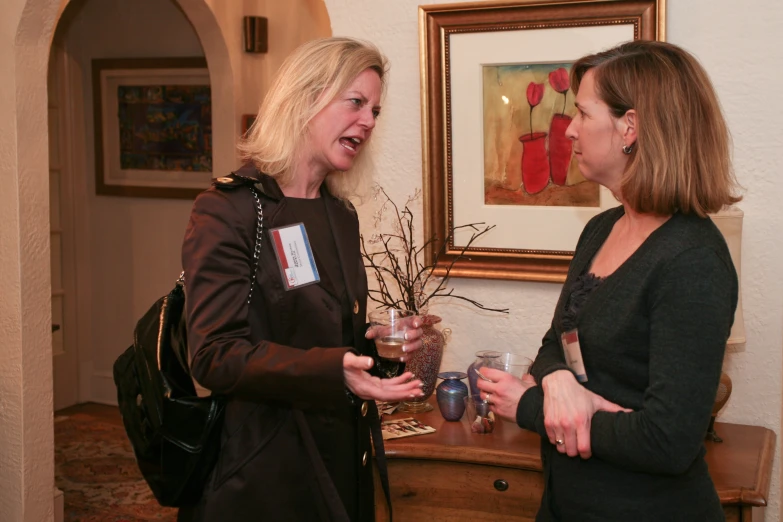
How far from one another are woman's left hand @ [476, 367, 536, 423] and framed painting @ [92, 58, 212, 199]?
399cm

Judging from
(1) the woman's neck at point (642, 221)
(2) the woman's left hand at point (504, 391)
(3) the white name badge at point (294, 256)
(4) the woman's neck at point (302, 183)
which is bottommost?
(2) the woman's left hand at point (504, 391)

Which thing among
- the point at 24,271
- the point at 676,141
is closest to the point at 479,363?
the point at 676,141

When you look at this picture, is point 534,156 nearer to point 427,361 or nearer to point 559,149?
point 559,149

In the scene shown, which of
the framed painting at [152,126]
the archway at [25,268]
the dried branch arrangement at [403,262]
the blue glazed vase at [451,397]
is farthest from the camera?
the framed painting at [152,126]

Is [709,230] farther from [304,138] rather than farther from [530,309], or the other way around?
[530,309]

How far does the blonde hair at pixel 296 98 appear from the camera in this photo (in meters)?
1.90

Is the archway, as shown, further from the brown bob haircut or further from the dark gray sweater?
the brown bob haircut

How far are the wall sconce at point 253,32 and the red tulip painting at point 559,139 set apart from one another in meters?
2.60

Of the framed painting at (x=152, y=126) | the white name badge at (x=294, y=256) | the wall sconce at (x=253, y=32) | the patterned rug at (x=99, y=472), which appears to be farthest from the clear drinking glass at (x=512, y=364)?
the framed painting at (x=152, y=126)

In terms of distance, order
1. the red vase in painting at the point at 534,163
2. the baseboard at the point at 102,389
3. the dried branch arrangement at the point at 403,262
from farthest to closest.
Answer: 1. the baseboard at the point at 102,389
2. the dried branch arrangement at the point at 403,262
3. the red vase in painting at the point at 534,163

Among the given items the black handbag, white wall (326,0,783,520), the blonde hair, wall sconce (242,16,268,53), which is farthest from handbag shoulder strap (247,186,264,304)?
wall sconce (242,16,268,53)

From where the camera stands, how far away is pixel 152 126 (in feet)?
18.4

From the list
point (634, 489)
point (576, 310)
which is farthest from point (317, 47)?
point (634, 489)

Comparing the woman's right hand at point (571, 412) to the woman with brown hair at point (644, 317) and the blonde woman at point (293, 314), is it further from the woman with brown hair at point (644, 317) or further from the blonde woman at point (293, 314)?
the blonde woman at point (293, 314)
